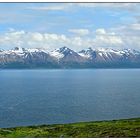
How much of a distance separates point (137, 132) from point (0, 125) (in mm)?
34786

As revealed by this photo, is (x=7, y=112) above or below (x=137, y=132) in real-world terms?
below

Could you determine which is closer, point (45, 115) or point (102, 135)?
point (102, 135)

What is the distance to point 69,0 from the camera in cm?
3052

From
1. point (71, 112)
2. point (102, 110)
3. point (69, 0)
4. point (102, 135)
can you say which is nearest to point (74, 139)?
point (102, 135)

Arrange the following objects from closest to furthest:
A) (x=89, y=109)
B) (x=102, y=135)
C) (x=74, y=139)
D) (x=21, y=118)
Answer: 1. (x=74, y=139)
2. (x=102, y=135)
3. (x=21, y=118)
4. (x=89, y=109)

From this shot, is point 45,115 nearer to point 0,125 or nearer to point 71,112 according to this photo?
point 71,112

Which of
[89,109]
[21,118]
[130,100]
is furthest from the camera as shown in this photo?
[130,100]

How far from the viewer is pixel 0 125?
63.5 m

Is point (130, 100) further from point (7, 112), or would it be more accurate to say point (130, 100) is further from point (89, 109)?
point (7, 112)

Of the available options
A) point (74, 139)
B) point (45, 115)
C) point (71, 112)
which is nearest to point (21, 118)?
point (45, 115)

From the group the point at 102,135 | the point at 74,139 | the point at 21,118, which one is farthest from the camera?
the point at 21,118

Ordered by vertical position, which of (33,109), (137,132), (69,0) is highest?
(69,0)

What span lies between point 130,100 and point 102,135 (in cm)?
7044

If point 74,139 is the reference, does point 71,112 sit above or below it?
below
